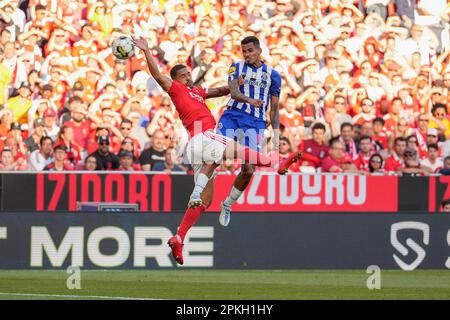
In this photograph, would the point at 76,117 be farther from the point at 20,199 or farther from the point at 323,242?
the point at 323,242

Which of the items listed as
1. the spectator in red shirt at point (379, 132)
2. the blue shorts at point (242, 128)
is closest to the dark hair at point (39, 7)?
the spectator in red shirt at point (379, 132)

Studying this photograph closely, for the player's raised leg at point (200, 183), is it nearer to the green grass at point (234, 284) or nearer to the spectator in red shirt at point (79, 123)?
the green grass at point (234, 284)

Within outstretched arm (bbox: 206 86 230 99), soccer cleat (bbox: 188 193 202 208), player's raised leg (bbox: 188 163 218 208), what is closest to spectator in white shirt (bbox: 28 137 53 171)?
outstretched arm (bbox: 206 86 230 99)

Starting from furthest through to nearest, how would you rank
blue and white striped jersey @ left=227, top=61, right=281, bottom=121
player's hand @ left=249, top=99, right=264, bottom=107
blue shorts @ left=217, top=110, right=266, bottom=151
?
1. blue shorts @ left=217, top=110, right=266, bottom=151
2. blue and white striped jersey @ left=227, top=61, right=281, bottom=121
3. player's hand @ left=249, top=99, right=264, bottom=107

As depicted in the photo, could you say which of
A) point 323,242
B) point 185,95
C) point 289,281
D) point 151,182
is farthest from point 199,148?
point 151,182

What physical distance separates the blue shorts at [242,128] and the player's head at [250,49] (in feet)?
2.37

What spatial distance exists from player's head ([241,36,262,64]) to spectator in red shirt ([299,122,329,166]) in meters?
6.41

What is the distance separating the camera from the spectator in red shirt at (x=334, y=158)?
70.6ft

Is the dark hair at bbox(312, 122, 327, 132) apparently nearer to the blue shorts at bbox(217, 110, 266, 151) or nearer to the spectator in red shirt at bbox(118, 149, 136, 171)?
the spectator in red shirt at bbox(118, 149, 136, 171)

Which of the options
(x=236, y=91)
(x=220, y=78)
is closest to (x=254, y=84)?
(x=236, y=91)

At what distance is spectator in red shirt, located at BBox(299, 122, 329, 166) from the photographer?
71.1ft

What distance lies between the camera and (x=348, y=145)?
22.1m

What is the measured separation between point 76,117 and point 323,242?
5765mm

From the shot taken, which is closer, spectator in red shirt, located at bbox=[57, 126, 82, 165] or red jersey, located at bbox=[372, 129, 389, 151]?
spectator in red shirt, located at bbox=[57, 126, 82, 165]
